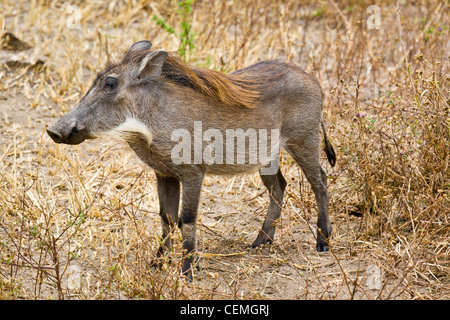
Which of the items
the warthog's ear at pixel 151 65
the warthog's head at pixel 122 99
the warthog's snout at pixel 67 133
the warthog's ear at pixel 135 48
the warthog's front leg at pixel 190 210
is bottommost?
the warthog's front leg at pixel 190 210

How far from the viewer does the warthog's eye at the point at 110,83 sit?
4.02 metres

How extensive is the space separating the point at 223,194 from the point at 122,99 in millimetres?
1743

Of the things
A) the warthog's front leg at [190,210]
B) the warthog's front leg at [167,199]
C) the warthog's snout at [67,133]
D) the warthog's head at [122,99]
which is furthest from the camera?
the warthog's front leg at [167,199]

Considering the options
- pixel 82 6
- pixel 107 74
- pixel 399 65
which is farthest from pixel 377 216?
pixel 82 6

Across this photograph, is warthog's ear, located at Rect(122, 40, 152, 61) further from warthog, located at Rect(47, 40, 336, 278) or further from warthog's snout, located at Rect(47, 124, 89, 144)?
warthog's snout, located at Rect(47, 124, 89, 144)

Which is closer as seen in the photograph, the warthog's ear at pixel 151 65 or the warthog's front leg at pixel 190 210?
the warthog's ear at pixel 151 65

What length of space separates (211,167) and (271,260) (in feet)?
2.38

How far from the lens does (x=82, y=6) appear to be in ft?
27.7

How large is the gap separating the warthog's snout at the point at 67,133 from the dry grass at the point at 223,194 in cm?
43

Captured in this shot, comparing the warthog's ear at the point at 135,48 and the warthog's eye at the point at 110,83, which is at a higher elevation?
the warthog's ear at the point at 135,48

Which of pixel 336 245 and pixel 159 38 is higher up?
pixel 159 38

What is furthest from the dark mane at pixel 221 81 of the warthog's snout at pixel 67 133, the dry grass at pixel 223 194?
the dry grass at pixel 223 194

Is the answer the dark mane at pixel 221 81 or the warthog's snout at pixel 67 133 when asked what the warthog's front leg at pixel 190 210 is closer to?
the dark mane at pixel 221 81

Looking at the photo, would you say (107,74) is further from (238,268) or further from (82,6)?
(82,6)
